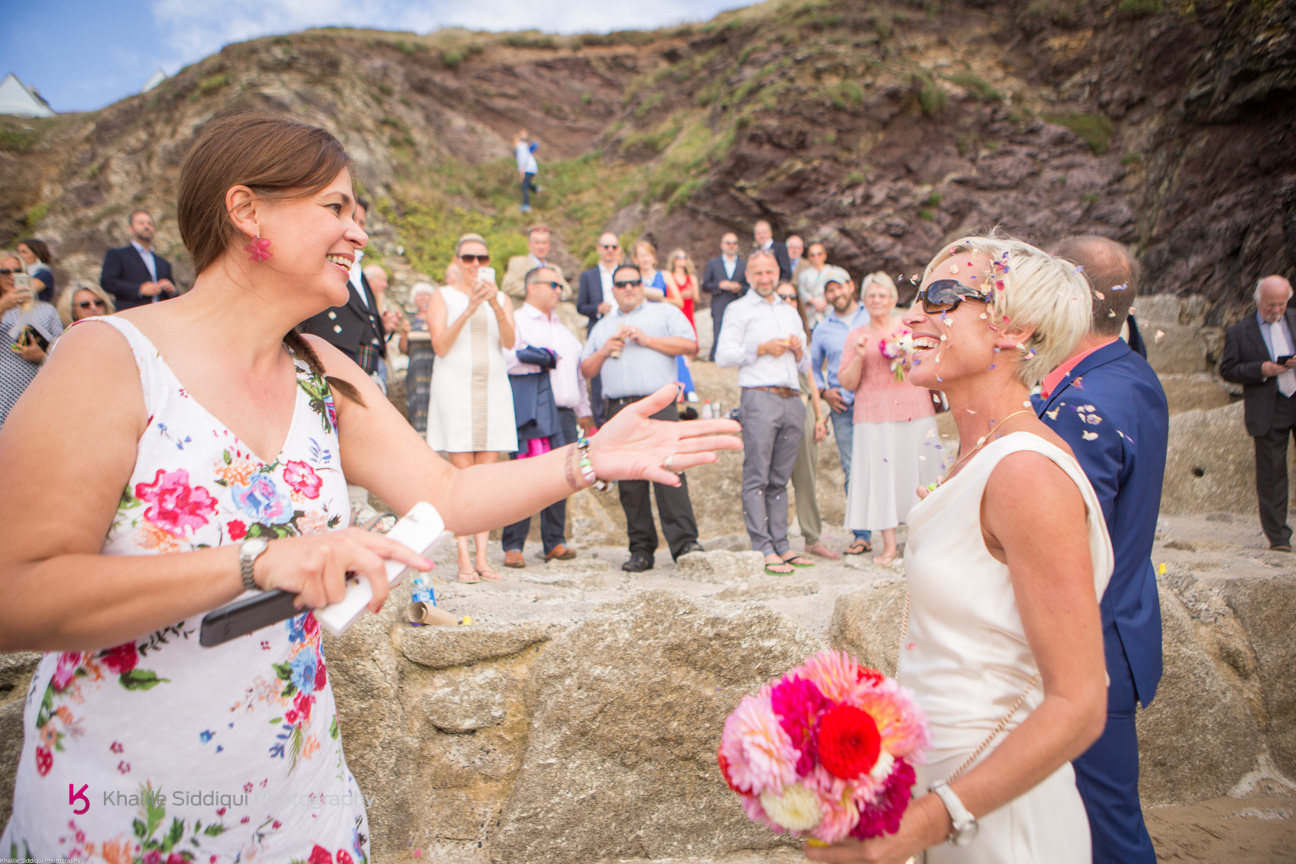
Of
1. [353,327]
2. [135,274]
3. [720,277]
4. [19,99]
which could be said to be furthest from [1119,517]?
[19,99]

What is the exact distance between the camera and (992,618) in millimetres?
1432

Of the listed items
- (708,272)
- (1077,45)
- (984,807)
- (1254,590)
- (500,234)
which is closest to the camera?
Result: (984,807)

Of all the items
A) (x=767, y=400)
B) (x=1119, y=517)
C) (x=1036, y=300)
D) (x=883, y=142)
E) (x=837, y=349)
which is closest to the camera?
(x=1036, y=300)

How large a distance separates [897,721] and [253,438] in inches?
51.1

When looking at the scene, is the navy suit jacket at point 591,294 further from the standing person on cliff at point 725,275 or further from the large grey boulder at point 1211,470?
the large grey boulder at point 1211,470

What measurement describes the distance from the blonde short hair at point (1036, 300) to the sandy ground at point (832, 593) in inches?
71.5

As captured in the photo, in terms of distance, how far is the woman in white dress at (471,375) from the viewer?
489 cm

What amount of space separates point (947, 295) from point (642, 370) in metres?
3.66

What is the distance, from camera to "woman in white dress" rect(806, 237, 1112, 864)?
1249mm

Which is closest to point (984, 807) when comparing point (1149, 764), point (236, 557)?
point (236, 557)

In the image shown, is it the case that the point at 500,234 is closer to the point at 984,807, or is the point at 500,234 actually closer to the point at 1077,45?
the point at 1077,45

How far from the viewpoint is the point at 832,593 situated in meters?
3.90

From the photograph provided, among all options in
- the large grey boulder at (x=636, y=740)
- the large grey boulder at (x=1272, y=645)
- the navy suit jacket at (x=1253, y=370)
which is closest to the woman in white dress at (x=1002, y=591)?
the large grey boulder at (x=636, y=740)

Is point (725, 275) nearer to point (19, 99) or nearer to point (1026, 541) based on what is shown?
point (1026, 541)
